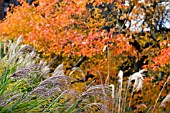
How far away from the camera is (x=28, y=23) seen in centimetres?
945

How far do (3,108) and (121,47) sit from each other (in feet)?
15.1

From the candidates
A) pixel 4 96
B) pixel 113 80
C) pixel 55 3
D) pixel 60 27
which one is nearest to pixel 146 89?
pixel 113 80

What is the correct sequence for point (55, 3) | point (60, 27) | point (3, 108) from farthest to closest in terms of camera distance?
point (55, 3)
point (60, 27)
point (3, 108)

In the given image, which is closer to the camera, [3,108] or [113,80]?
[3,108]

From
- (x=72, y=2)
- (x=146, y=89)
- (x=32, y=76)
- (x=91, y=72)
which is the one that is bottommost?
(x=146, y=89)

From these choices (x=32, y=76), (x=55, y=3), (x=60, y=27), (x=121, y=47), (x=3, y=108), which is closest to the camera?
(x=3, y=108)

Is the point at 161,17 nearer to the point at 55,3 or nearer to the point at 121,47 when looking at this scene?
the point at 121,47

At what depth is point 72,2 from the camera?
28.8 feet

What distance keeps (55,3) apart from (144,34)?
2.27m

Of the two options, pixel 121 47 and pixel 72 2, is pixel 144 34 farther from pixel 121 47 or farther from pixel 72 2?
pixel 72 2

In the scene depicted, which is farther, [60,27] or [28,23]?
[28,23]

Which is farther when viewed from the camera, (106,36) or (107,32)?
(107,32)

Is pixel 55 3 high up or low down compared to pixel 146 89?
up

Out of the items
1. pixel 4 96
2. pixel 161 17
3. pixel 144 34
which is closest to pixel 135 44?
pixel 144 34
